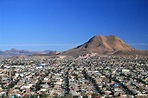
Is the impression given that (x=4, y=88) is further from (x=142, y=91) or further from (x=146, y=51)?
(x=146, y=51)

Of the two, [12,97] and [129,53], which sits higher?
[129,53]

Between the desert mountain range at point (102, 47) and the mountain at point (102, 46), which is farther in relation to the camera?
the mountain at point (102, 46)

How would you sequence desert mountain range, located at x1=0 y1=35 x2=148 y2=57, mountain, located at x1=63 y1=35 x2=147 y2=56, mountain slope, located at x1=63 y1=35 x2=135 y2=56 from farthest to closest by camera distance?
mountain slope, located at x1=63 y1=35 x2=135 y2=56 < mountain, located at x1=63 y1=35 x2=147 y2=56 < desert mountain range, located at x1=0 y1=35 x2=148 y2=57

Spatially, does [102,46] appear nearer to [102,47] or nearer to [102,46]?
[102,46]

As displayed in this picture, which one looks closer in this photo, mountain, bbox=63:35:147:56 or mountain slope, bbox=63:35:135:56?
mountain, bbox=63:35:147:56

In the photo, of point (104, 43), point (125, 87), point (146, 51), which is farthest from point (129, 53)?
point (125, 87)

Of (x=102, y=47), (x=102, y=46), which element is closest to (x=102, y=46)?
(x=102, y=46)

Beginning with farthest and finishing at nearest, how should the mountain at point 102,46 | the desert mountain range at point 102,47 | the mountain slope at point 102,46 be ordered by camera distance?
the mountain slope at point 102,46
the mountain at point 102,46
the desert mountain range at point 102,47

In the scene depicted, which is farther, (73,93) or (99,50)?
(99,50)
